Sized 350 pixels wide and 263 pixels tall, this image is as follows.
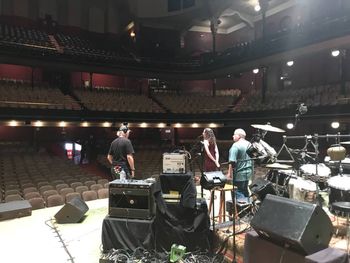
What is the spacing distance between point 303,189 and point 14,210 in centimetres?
426

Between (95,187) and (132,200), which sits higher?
(132,200)

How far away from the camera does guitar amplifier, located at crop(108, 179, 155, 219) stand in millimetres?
3422

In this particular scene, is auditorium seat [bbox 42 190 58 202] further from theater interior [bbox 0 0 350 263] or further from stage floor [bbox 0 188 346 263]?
stage floor [bbox 0 188 346 263]

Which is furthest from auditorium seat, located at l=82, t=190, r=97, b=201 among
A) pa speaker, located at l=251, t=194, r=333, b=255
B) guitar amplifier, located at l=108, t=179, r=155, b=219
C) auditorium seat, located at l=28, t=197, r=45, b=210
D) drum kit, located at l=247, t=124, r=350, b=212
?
pa speaker, located at l=251, t=194, r=333, b=255

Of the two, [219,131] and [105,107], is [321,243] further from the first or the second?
[219,131]

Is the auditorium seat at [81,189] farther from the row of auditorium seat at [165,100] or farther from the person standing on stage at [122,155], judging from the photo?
the row of auditorium seat at [165,100]

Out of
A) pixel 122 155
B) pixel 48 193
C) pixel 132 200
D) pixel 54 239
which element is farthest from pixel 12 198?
pixel 132 200

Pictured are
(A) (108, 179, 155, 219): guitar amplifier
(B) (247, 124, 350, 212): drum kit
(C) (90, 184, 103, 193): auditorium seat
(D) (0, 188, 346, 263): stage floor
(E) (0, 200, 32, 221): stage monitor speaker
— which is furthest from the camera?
(C) (90, 184, 103, 193): auditorium seat

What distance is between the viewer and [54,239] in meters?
3.88

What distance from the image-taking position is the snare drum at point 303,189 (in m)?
3.47

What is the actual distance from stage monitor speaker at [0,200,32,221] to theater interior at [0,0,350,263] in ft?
0.06

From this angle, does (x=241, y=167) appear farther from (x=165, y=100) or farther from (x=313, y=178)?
(x=165, y=100)

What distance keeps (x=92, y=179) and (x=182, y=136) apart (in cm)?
869

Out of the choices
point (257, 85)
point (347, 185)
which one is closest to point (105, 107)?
point (257, 85)
